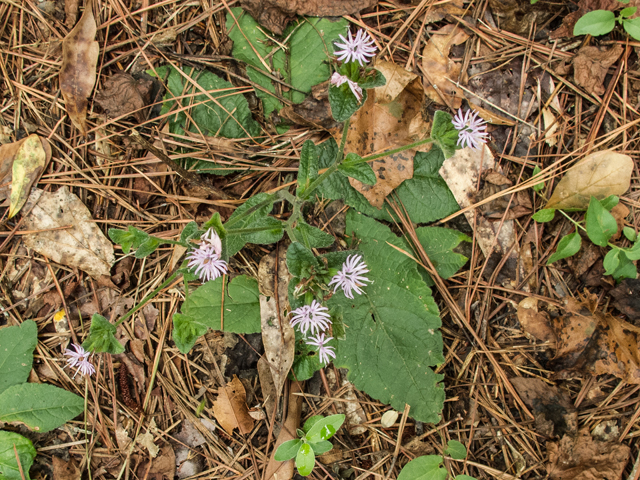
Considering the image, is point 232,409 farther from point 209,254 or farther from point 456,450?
point 456,450

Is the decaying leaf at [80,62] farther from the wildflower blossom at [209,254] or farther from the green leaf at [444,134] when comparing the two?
the green leaf at [444,134]

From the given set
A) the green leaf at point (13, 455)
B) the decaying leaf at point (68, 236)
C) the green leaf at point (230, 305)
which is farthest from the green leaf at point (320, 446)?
the green leaf at point (13, 455)

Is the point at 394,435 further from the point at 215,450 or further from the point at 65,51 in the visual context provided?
the point at 65,51

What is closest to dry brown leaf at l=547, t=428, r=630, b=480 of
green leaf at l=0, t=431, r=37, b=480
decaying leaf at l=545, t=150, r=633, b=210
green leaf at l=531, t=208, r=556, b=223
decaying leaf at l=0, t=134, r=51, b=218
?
green leaf at l=531, t=208, r=556, b=223

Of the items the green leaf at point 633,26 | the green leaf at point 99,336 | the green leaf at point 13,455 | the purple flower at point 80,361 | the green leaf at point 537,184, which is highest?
the green leaf at point 633,26

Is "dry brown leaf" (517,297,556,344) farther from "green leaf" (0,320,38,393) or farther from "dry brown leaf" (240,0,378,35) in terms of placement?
"green leaf" (0,320,38,393)

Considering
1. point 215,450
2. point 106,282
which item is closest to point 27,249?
point 106,282
